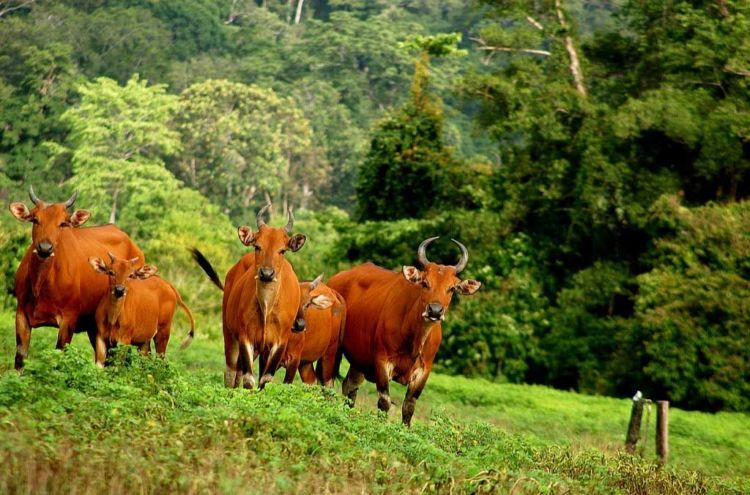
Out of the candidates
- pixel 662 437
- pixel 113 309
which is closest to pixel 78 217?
pixel 113 309

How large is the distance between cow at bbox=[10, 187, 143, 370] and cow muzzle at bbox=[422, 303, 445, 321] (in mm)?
3916

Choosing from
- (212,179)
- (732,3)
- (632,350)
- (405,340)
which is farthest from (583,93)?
(212,179)

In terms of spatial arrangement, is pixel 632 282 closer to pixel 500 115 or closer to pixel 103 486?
pixel 500 115

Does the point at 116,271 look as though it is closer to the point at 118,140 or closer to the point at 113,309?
the point at 113,309

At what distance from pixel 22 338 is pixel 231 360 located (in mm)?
2195

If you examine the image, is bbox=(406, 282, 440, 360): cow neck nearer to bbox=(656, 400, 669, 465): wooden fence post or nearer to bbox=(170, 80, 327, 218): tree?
bbox=(656, 400, 669, 465): wooden fence post

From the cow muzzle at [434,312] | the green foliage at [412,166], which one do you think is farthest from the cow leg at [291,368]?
the green foliage at [412,166]

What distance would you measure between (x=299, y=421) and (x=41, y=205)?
18.3ft

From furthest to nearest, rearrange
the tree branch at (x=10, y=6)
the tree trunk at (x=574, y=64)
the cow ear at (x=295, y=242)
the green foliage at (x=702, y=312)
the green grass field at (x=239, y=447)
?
1. the tree branch at (x=10, y=6)
2. the tree trunk at (x=574, y=64)
3. the green foliage at (x=702, y=312)
4. the cow ear at (x=295, y=242)
5. the green grass field at (x=239, y=447)

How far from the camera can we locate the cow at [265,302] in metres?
14.1

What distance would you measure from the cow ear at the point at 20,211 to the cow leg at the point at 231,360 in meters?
2.46

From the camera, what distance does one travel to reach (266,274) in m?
14.0

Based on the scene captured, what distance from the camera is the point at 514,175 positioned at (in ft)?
104

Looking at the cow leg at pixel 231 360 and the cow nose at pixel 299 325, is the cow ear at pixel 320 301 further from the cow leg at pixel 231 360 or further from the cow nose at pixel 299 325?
the cow leg at pixel 231 360
